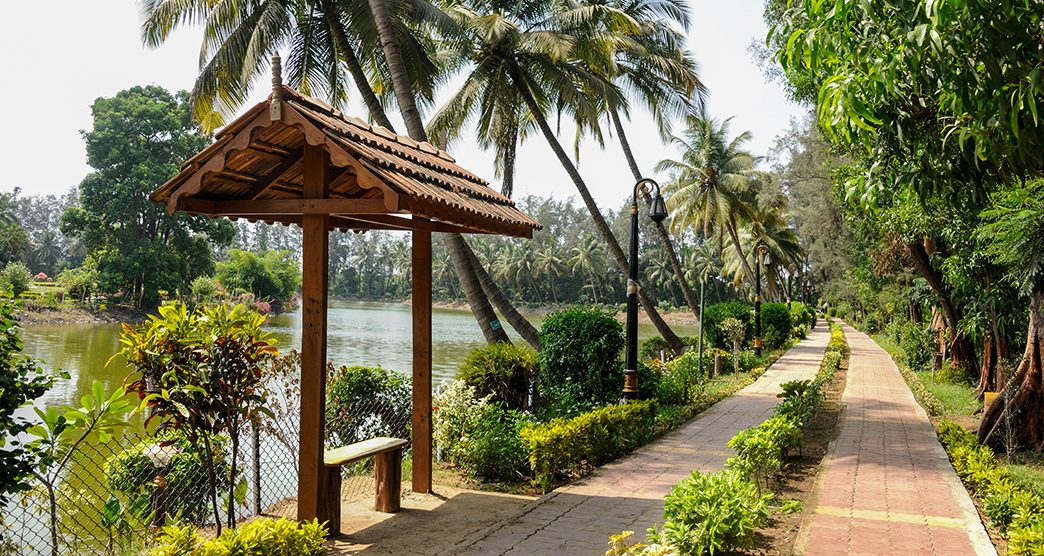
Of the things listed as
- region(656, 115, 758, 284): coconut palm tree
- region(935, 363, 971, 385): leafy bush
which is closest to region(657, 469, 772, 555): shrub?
region(935, 363, 971, 385): leafy bush

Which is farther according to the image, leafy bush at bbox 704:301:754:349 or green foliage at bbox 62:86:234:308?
green foliage at bbox 62:86:234:308

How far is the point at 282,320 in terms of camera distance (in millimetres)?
47312

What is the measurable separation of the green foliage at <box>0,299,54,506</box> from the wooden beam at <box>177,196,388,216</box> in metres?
1.62

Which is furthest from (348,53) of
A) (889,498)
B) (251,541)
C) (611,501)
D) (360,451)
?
(889,498)

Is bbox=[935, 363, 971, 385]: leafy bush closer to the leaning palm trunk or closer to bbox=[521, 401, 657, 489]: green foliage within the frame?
bbox=[521, 401, 657, 489]: green foliage

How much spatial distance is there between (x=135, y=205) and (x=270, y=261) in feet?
28.3

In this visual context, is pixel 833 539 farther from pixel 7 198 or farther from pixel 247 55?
pixel 7 198

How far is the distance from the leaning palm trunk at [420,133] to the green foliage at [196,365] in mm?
7253

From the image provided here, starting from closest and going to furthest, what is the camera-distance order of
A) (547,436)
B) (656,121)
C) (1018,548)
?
1. (1018,548)
2. (547,436)
3. (656,121)

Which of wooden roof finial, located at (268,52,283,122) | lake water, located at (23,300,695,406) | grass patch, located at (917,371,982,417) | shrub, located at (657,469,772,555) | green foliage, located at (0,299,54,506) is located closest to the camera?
green foliage, located at (0,299,54,506)

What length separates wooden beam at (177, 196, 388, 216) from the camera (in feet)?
17.8

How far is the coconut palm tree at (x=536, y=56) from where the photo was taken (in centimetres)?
1706

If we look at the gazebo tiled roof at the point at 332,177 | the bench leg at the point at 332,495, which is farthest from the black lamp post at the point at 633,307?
the bench leg at the point at 332,495

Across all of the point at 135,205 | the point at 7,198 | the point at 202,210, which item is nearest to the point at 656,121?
the point at 202,210
